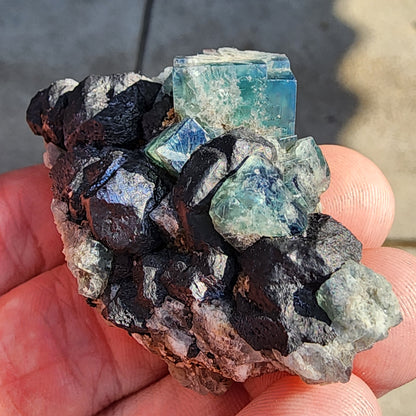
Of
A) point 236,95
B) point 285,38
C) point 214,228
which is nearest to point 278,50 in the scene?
point 285,38

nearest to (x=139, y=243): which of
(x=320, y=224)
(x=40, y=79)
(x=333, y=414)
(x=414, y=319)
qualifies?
(x=320, y=224)

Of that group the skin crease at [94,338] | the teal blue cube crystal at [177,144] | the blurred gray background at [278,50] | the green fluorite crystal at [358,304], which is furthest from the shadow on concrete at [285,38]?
the green fluorite crystal at [358,304]

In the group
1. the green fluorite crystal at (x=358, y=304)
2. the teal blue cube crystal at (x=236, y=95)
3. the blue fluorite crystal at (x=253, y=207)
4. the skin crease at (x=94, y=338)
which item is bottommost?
the skin crease at (x=94, y=338)

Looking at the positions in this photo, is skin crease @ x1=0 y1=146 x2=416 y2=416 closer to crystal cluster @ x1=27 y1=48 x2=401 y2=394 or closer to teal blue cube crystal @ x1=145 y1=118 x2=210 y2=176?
crystal cluster @ x1=27 y1=48 x2=401 y2=394

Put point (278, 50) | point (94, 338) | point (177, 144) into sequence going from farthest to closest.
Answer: point (278, 50) → point (94, 338) → point (177, 144)

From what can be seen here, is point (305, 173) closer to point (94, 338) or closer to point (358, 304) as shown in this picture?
point (358, 304)

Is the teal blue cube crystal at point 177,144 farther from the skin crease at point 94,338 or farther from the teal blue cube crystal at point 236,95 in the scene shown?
the skin crease at point 94,338

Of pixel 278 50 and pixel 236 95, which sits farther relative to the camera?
pixel 278 50
